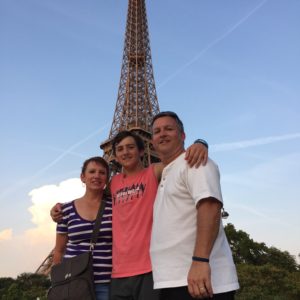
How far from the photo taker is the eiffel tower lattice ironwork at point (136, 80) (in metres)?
41.1

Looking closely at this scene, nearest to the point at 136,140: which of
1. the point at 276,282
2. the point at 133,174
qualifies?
the point at 133,174

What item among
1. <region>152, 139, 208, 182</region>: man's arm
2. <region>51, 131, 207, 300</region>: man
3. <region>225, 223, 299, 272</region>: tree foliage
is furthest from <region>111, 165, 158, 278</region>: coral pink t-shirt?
<region>225, 223, 299, 272</region>: tree foliage

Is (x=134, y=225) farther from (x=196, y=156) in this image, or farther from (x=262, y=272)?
(x=262, y=272)

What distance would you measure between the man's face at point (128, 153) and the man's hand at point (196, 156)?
105 cm

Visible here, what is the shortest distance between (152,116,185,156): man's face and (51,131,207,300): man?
28cm

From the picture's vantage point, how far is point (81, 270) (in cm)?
369

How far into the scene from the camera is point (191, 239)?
292 centimetres

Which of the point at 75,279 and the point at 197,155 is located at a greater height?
the point at 197,155

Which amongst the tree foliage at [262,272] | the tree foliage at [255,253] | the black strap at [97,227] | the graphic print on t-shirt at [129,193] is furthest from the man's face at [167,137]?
the tree foliage at [255,253]

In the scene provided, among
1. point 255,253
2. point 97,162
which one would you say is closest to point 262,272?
point 255,253

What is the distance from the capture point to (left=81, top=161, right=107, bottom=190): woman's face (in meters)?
4.22

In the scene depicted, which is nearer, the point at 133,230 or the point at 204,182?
the point at 204,182

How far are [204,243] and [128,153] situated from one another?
159cm

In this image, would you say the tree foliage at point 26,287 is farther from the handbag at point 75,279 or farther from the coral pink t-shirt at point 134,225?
the coral pink t-shirt at point 134,225
